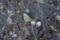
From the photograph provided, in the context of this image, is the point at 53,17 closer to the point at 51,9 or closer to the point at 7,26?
the point at 51,9

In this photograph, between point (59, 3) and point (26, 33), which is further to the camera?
point (59, 3)

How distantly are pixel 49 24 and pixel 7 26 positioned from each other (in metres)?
0.41

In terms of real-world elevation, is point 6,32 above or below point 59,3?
below

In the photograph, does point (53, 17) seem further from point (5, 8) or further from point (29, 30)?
point (5, 8)

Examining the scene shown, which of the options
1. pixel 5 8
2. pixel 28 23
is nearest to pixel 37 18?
pixel 28 23

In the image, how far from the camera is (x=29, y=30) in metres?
1.96

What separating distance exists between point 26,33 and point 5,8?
39 centimetres

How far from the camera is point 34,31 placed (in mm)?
1929

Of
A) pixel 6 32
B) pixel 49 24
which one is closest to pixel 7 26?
pixel 6 32

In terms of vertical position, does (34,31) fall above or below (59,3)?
below

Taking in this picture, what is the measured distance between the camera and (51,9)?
2100 millimetres

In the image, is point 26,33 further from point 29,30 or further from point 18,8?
point 18,8

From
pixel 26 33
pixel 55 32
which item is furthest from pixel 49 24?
pixel 26 33

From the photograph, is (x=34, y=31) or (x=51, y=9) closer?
(x=34, y=31)
